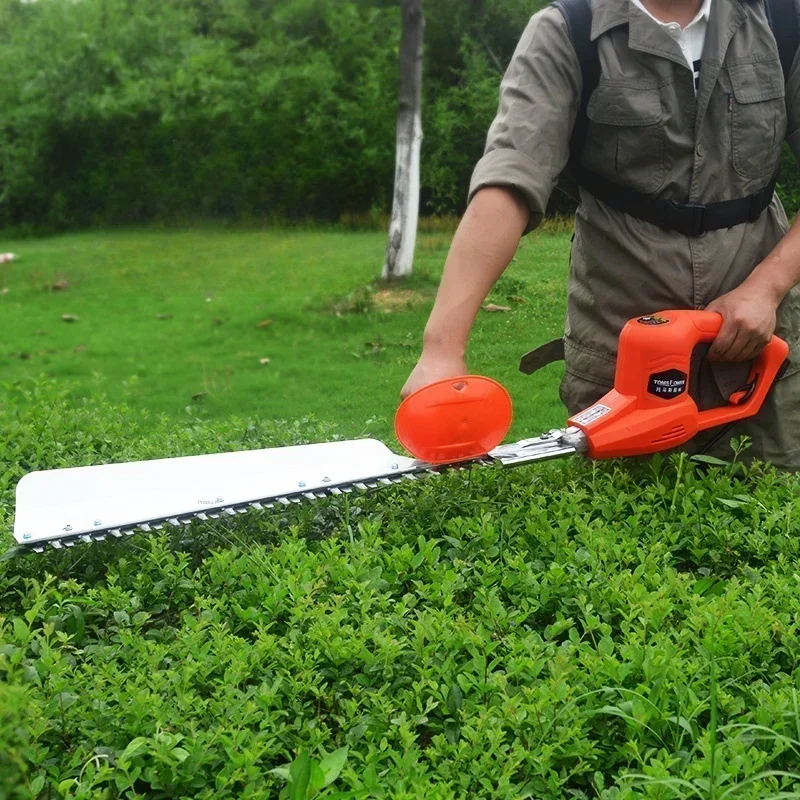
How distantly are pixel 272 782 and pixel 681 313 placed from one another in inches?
60.0

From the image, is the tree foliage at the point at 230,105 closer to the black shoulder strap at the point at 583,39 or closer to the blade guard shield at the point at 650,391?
the black shoulder strap at the point at 583,39

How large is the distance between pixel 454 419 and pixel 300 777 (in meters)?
0.89

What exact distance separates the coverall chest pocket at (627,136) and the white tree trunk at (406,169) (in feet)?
19.0

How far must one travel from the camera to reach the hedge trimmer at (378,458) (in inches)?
92.4

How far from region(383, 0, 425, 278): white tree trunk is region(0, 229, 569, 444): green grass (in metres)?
0.27

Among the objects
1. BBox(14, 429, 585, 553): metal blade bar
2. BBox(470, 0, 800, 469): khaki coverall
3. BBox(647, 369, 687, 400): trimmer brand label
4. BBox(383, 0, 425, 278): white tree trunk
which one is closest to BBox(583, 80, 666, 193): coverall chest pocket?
BBox(470, 0, 800, 469): khaki coverall

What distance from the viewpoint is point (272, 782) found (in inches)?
66.2

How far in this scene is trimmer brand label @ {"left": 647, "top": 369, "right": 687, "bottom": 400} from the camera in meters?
2.55

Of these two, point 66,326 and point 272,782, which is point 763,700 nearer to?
point 272,782

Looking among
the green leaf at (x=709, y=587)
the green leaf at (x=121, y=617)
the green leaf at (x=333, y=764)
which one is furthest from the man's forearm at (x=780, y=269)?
the green leaf at (x=121, y=617)

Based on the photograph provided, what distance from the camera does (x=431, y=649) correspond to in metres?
1.98

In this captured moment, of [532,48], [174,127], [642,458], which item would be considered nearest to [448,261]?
[532,48]

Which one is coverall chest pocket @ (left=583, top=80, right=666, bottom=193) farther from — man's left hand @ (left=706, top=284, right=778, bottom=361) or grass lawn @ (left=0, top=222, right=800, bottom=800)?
grass lawn @ (left=0, top=222, right=800, bottom=800)

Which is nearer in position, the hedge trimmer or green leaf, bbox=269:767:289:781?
green leaf, bbox=269:767:289:781
